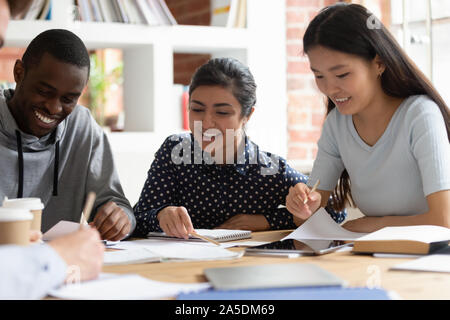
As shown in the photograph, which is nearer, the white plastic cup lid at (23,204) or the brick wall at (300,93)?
the white plastic cup lid at (23,204)

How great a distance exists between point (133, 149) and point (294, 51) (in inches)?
38.9

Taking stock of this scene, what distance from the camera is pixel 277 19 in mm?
2979

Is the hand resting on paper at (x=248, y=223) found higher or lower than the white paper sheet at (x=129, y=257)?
lower

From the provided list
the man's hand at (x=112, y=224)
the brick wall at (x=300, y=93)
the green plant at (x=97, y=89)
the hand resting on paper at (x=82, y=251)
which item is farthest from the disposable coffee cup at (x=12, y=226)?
the green plant at (x=97, y=89)

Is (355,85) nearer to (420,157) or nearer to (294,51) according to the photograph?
(420,157)

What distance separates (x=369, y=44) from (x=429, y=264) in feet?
2.53

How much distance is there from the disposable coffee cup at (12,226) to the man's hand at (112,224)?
46 cm

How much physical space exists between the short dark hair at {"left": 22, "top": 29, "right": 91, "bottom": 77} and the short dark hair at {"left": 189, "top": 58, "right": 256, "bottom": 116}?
363 millimetres

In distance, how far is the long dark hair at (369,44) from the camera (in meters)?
1.69

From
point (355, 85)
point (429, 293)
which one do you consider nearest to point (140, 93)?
point (355, 85)

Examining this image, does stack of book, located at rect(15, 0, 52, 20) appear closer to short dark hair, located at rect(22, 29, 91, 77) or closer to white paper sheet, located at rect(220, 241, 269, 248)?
short dark hair, located at rect(22, 29, 91, 77)

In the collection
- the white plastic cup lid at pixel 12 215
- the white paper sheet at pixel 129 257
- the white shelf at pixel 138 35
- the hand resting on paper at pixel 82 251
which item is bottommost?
the white paper sheet at pixel 129 257

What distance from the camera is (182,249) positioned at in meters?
1.35

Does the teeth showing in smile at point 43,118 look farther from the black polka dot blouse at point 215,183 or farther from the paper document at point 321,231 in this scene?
the paper document at point 321,231
